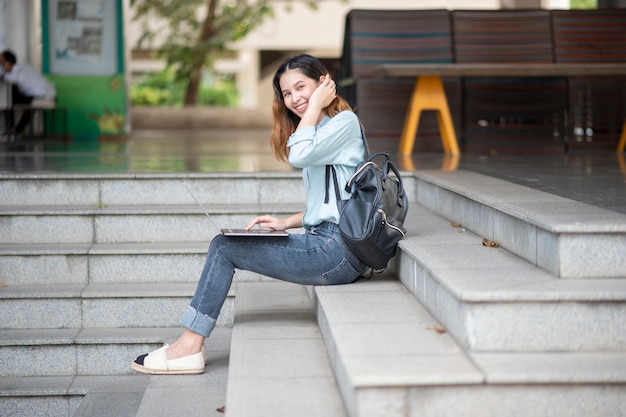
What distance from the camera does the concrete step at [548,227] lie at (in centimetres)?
313

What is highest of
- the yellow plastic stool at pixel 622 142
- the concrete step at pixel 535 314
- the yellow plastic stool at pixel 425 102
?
the yellow plastic stool at pixel 425 102

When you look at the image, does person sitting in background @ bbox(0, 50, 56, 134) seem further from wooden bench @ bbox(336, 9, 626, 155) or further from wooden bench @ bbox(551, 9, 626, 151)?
wooden bench @ bbox(551, 9, 626, 151)

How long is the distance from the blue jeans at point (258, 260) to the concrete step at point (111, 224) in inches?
60.3

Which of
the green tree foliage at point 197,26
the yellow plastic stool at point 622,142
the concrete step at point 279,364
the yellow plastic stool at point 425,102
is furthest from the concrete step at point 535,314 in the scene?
the green tree foliage at point 197,26

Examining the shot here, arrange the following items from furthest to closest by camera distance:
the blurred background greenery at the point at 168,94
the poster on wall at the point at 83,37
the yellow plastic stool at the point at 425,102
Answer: the blurred background greenery at the point at 168,94 < the poster on wall at the point at 83,37 < the yellow plastic stool at the point at 425,102

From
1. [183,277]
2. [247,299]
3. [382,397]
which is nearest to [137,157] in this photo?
[183,277]

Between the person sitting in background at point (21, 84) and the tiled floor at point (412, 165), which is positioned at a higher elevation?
the person sitting in background at point (21, 84)

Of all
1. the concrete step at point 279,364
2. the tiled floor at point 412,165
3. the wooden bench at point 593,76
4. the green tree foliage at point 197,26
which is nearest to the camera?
the concrete step at point 279,364

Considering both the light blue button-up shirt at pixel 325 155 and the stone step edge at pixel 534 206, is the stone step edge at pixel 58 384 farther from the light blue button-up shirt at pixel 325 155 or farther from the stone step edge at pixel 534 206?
the stone step edge at pixel 534 206

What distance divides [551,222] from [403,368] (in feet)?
2.90

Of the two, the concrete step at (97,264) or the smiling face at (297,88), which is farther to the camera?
the concrete step at (97,264)

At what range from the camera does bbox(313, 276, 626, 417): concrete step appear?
102 inches

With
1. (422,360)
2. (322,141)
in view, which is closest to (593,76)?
(322,141)

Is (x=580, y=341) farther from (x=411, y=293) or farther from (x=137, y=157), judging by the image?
(x=137, y=157)
